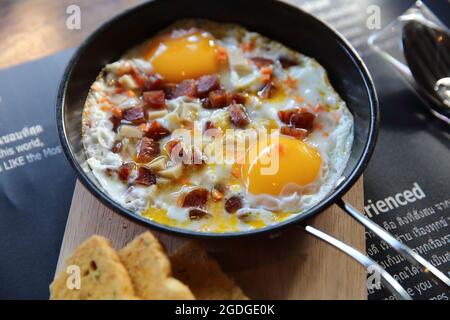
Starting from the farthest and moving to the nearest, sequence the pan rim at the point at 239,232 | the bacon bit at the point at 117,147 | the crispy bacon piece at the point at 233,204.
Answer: the bacon bit at the point at 117,147 → the crispy bacon piece at the point at 233,204 → the pan rim at the point at 239,232

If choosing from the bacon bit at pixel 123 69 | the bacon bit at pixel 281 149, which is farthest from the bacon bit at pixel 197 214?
the bacon bit at pixel 123 69

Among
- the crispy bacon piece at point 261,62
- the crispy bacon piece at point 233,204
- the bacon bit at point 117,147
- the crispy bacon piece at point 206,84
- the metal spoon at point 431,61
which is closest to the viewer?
the crispy bacon piece at point 233,204

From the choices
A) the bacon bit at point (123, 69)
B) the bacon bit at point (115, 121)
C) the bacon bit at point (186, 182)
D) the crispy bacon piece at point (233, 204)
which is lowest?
the crispy bacon piece at point (233, 204)

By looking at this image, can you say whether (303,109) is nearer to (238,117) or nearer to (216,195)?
(238,117)

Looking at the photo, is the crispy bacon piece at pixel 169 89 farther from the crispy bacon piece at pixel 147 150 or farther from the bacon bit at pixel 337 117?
the bacon bit at pixel 337 117

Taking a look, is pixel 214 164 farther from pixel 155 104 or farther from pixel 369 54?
pixel 369 54

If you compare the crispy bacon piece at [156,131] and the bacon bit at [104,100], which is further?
the bacon bit at [104,100]

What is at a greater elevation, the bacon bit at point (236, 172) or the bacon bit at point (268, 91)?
the bacon bit at point (268, 91)
